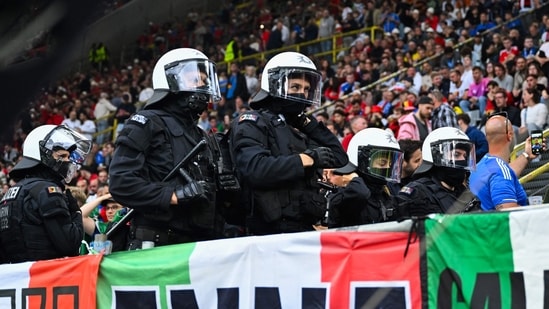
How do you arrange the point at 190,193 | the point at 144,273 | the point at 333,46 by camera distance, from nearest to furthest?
the point at 144,273
the point at 190,193
the point at 333,46

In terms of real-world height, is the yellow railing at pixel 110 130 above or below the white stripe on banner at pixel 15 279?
above

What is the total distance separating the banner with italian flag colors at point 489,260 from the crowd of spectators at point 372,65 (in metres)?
5.08

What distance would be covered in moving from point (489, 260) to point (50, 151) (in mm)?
3689

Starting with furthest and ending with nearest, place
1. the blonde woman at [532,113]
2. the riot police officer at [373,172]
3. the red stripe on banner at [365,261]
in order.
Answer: the blonde woman at [532,113] < the riot police officer at [373,172] < the red stripe on banner at [365,261]

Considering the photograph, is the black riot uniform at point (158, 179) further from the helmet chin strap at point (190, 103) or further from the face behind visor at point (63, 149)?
the face behind visor at point (63, 149)

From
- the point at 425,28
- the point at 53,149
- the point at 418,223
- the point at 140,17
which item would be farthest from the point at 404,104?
the point at 140,17

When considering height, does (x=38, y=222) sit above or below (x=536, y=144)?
below

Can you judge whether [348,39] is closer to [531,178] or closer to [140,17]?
[531,178]

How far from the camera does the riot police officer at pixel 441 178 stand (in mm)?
5672

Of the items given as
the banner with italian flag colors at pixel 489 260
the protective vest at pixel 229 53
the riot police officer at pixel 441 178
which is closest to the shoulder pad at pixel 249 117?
the riot police officer at pixel 441 178

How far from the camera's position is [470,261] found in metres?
2.75

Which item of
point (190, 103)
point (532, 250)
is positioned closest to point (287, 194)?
point (190, 103)

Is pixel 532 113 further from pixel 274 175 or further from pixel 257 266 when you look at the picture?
pixel 257 266

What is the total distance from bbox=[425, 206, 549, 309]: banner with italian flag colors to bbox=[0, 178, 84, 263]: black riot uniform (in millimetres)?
2896
